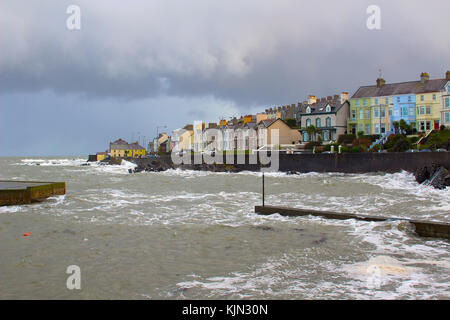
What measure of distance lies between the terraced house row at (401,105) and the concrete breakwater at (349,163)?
15385 millimetres

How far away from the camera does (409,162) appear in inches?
1539

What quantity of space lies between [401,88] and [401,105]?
3.23 m

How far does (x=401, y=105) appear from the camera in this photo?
57406 mm

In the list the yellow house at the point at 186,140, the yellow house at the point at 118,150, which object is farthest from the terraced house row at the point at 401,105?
the yellow house at the point at 118,150

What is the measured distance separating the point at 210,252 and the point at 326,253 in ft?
11.2

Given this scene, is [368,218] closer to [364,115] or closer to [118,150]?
[364,115]

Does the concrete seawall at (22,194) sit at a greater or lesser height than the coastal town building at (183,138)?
A: lesser

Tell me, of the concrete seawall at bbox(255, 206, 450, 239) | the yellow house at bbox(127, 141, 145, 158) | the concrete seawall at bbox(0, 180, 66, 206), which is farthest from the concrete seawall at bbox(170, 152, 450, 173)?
the yellow house at bbox(127, 141, 145, 158)

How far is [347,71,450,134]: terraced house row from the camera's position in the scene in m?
53.6

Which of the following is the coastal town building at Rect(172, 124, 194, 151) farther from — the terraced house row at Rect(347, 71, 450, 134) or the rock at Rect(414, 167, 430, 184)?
the rock at Rect(414, 167, 430, 184)

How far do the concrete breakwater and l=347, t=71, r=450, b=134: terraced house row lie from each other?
15.4 meters

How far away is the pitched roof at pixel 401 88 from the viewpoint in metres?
55.1

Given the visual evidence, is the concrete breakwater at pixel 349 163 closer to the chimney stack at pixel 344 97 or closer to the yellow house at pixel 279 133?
the yellow house at pixel 279 133
